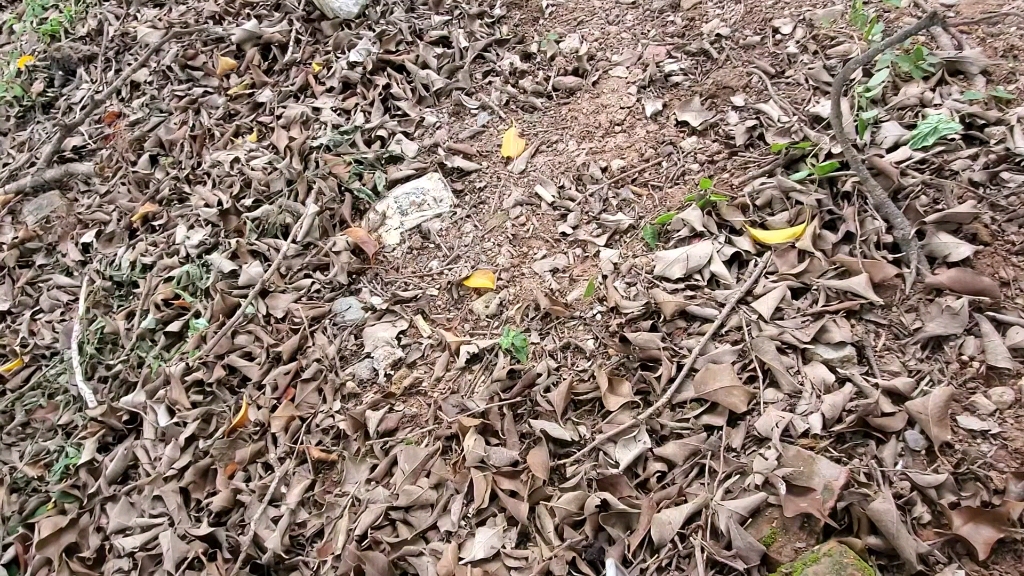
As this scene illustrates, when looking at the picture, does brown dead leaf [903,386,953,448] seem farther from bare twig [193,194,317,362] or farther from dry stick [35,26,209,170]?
dry stick [35,26,209,170]

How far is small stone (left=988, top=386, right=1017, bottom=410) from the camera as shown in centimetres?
161

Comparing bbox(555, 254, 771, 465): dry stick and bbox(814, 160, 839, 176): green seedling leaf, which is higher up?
bbox(814, 160, 839, 176): green seedling leaf

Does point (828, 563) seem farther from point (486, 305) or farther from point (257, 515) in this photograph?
point (257, 515)

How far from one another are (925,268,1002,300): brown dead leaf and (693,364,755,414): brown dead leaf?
0.65 metres

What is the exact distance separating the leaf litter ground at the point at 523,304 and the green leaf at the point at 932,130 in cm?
5

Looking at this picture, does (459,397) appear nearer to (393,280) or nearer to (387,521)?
(387,521)

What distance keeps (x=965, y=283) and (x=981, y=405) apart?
0.37 metres

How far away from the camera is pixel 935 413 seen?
1609 mm

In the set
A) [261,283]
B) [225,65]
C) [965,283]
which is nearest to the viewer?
[965,283]

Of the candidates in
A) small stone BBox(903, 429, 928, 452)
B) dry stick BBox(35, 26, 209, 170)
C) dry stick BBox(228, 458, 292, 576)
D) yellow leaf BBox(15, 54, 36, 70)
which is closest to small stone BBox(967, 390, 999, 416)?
small stone BBox(903, 429, 928, 452)

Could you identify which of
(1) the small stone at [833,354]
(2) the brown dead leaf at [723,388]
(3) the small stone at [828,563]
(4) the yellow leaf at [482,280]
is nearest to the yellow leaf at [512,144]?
(4) the yellow leaf at [482,280]

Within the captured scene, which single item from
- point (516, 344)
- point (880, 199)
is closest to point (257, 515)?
point (516, 344)

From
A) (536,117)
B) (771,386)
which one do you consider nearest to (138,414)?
(536,117)

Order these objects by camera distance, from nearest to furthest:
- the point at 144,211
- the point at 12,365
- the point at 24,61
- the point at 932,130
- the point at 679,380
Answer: the point at 679,380 < the point at 932,130 < the point at 12,365 < the point at 144,211 < the point at 24,61
